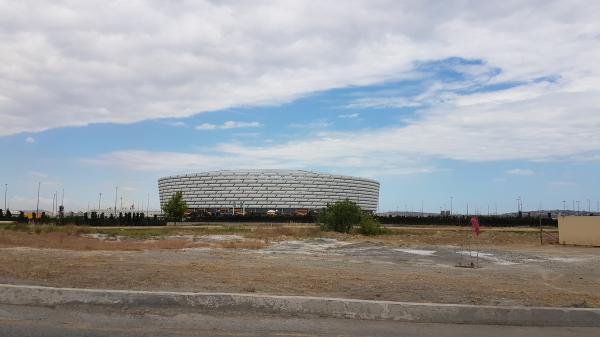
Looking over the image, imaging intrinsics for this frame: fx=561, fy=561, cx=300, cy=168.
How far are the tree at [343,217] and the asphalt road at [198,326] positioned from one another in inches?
1656

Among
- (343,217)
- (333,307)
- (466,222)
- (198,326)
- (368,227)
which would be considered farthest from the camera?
(466,222)

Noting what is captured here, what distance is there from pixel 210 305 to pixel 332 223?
4264 cm

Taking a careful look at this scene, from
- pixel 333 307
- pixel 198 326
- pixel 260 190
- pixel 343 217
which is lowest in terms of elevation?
pixel 198 326

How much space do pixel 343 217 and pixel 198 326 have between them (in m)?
43.3

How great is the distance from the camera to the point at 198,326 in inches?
307

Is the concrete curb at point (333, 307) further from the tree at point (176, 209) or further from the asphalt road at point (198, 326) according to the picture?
the tree at point (176, 209)

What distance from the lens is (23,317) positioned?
824 centimetres

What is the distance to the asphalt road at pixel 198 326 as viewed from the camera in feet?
24.3

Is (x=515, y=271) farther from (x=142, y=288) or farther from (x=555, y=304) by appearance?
(x=142, y=288)

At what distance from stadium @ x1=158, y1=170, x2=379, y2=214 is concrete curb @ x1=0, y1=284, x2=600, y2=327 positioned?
164027 mm

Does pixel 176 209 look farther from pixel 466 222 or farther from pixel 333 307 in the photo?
pixel 333 307

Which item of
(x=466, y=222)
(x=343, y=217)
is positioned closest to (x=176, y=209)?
(x=343, y=217)

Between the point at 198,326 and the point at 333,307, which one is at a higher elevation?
the point at 333,307

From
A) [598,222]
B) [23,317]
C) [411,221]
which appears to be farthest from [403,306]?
[411,221]
